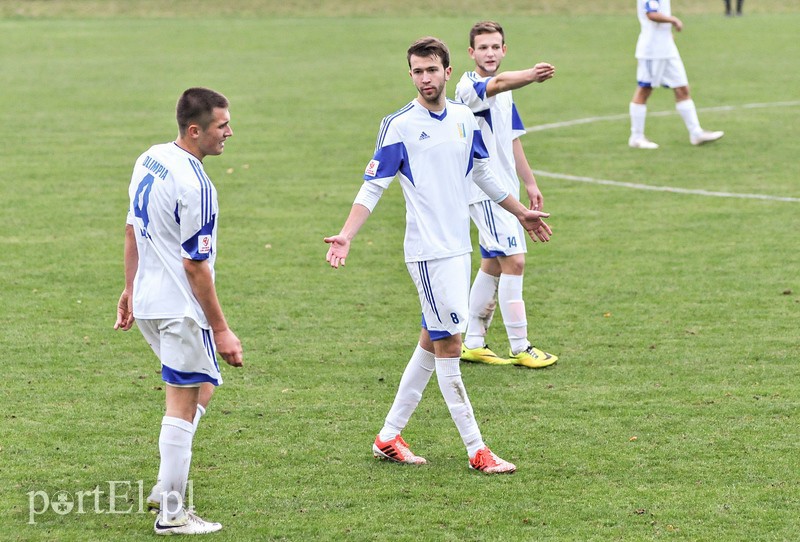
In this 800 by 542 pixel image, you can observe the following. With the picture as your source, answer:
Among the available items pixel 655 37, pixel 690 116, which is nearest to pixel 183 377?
pixel 690 116

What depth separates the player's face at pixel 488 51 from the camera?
8344 mm

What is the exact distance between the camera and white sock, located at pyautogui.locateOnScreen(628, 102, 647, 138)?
665 inches

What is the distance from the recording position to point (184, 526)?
5.88m

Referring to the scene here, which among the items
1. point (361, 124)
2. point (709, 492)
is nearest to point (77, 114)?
point (361, 124)

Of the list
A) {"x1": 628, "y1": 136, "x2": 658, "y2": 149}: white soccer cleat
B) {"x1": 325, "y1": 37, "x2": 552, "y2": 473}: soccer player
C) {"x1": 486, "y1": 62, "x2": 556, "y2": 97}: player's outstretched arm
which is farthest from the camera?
{"x1": 628, "y1": 136, "x2": 658, "y2": 149}: white soccer cleat

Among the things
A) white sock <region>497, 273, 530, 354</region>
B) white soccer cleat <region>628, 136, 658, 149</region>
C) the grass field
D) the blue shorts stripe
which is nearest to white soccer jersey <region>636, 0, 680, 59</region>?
white soccer cleat <region>628, 136, 658, 149</region>

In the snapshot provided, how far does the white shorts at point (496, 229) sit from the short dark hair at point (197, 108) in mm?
3209

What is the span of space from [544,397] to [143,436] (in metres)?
2.57

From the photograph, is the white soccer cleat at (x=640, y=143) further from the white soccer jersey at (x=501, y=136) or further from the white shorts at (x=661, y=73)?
the white soccer jersey at (x=501, y=136)

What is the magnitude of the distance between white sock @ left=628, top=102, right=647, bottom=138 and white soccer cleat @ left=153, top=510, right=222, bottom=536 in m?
12.2

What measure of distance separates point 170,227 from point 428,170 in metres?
1.56

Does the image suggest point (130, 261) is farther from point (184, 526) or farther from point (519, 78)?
point (519, 78)

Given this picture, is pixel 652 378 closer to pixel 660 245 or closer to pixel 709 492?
pixel 709 492

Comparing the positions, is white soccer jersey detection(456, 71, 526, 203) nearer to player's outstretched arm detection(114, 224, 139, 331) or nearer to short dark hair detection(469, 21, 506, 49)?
short dark hair detection(469, 21, 506, 49)
